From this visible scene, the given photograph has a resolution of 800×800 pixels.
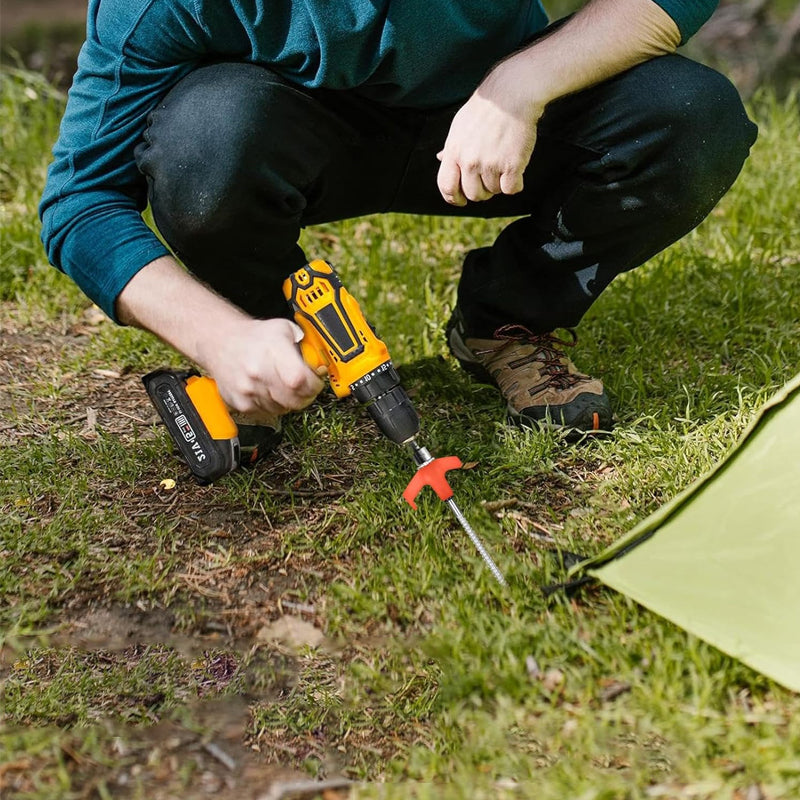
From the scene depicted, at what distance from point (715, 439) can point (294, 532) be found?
887mm

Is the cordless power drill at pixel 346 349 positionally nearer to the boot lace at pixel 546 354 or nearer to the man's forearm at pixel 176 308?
the man's forearm at pixel 176 308

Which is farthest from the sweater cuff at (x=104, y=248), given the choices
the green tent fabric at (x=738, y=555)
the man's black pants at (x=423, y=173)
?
the green tent fabric at (x=738, y=555)

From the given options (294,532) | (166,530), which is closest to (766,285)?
(294,532)

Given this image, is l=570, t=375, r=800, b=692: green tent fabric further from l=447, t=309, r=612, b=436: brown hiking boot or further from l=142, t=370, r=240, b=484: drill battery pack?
l=142, t=370, r=240, b=484: drill battery pack

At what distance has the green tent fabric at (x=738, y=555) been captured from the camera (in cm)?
160

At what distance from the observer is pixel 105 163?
6.39 ft

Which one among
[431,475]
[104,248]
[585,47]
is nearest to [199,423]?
[104,248]

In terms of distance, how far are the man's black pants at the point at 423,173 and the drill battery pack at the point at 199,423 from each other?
25 centimetres

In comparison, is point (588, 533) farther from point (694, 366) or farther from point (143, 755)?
point (143, 755)

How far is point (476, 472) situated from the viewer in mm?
2152

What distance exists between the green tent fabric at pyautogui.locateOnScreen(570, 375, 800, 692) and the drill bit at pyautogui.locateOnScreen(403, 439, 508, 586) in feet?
0.54

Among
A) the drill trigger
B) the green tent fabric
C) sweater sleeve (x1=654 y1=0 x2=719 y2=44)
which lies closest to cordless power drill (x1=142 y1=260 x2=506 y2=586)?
the drill trigger

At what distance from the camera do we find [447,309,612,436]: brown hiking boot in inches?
87.0

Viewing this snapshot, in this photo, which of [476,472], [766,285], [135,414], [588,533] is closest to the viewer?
[588,533]
